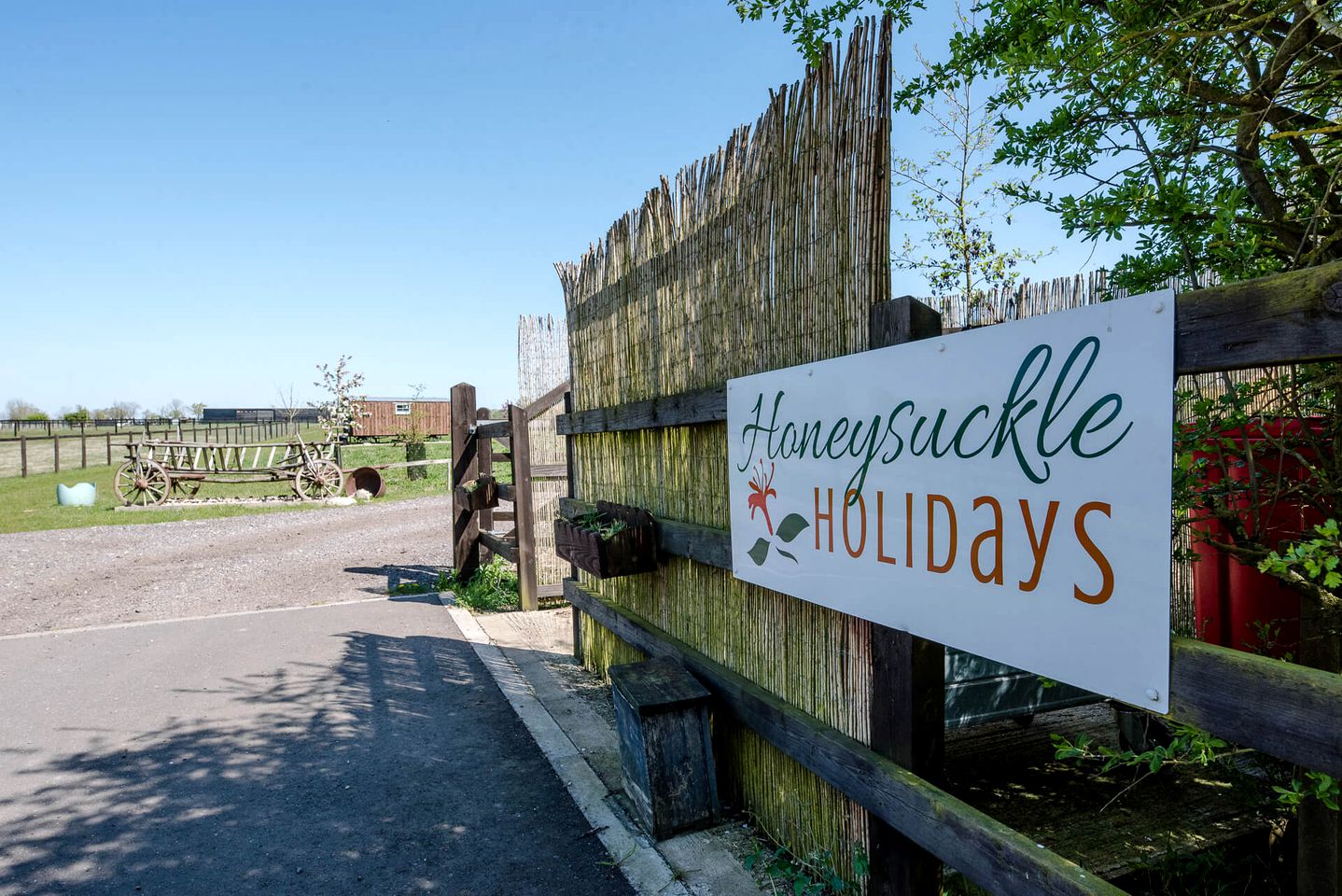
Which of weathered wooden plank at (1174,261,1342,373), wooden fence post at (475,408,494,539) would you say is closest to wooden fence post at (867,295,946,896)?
weathered wooden plank at (1174,261,1342,373)

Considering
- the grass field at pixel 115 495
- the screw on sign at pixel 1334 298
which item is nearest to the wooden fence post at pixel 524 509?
the grass field at pixel 115 495

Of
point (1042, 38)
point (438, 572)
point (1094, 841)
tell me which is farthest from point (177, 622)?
point (1042, 38)

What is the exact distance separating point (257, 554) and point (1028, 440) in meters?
10.9

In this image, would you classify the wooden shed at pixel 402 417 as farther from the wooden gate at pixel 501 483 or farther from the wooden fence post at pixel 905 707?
the wooden fence post at pixel 905 707

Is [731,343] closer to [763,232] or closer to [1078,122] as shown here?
[763,232]

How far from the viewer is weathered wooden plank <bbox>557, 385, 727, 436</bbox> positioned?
3.31 m

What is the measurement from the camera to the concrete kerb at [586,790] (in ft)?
9.28

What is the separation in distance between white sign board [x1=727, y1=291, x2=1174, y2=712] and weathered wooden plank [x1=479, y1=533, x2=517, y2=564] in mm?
4936

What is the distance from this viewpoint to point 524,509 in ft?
23.1

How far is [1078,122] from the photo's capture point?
229 centimetres

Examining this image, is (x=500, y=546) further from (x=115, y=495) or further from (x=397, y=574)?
(x=115, y=495)

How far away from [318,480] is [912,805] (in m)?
17.5

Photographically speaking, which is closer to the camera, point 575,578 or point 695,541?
point 695,541

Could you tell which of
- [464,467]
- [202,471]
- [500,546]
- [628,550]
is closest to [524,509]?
[500,546]
